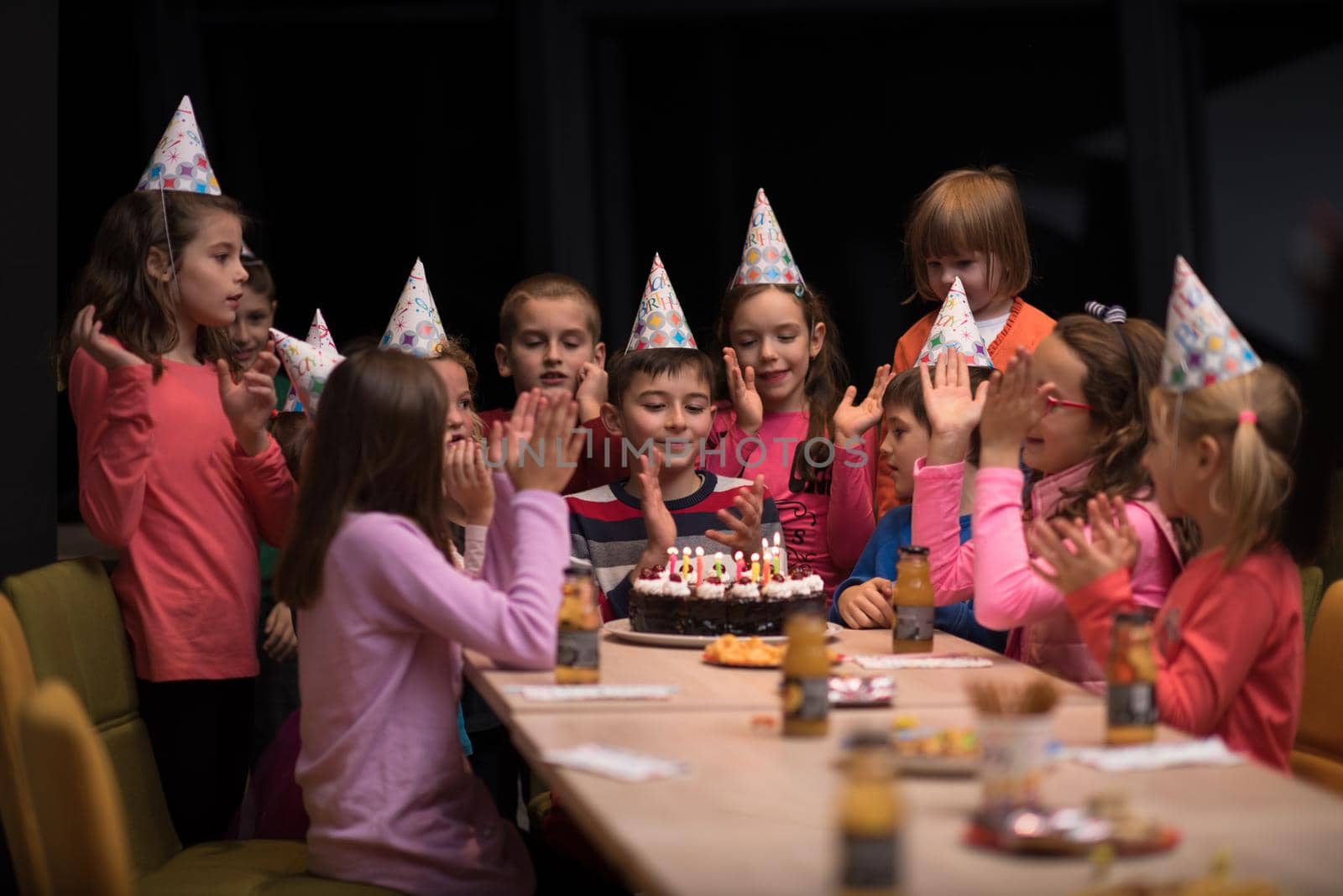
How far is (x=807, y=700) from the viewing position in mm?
2033

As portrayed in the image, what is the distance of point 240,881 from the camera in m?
2.47

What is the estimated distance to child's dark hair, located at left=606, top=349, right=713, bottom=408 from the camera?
12.0ft

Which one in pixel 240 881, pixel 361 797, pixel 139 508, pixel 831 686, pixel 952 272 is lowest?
pixel 240 881

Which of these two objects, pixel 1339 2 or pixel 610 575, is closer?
pixel 610 575

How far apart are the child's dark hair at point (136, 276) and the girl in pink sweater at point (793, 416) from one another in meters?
1.34

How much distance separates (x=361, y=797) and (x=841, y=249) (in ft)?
11.0

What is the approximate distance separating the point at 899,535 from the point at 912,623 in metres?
0.55

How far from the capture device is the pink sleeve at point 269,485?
3268mm

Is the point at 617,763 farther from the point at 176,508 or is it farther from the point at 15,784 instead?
the point at 176,508

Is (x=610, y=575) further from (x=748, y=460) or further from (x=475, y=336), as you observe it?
(x=475, y=336)

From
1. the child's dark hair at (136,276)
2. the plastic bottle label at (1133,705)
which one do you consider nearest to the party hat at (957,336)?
the plastic bottle label at (1133,705)

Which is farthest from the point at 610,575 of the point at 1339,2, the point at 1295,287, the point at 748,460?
the point at 1339,2

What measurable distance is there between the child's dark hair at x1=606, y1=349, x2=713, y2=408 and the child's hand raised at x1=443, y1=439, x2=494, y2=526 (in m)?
0.60

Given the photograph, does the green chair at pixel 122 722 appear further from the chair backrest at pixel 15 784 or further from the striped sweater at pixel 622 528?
the striped sweater at pixel 622 528
